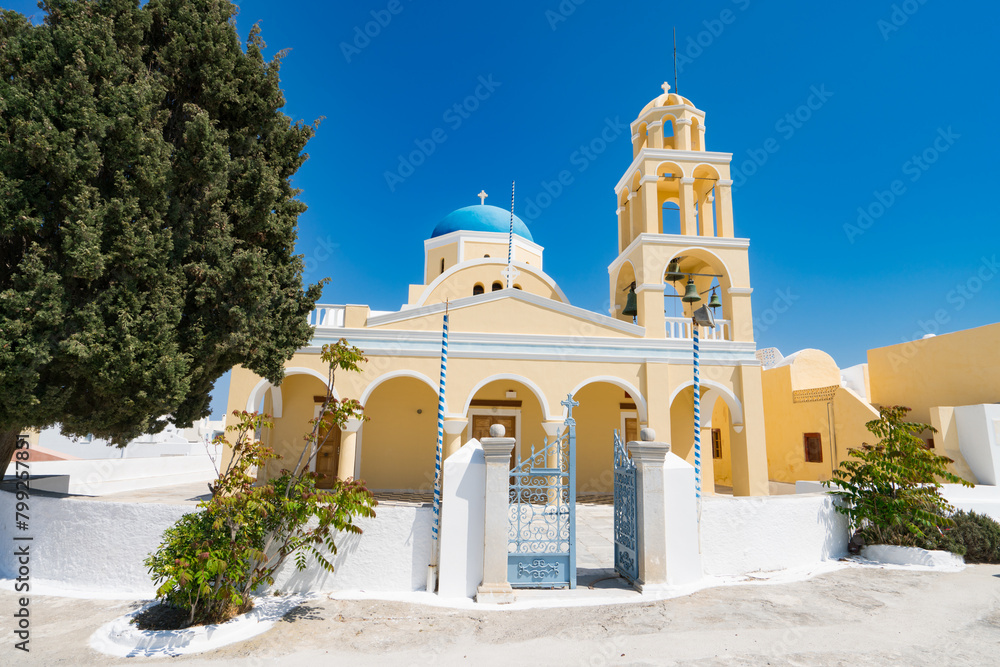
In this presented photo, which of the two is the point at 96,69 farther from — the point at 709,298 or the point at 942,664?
the point at 709,298

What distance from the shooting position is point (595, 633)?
454 cm

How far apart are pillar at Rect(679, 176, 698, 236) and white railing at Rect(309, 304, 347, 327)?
7501 millimetres

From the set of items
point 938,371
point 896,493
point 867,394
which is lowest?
point 896,493

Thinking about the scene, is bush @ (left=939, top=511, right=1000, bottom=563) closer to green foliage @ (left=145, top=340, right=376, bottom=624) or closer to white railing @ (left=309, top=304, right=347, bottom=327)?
green foliage @ (left=145, top=340, right=376, bottom=624)

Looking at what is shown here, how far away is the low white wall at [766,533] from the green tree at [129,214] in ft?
18.7

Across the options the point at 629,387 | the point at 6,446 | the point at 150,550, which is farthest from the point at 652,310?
the point at 6,446

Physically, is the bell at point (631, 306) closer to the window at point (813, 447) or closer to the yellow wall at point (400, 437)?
the yellow wall at point (400, 437)

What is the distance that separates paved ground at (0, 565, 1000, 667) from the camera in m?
4.10

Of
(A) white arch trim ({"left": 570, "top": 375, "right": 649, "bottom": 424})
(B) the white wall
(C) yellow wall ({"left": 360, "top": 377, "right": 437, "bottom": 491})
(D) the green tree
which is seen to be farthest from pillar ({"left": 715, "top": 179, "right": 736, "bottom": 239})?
(D) the green tree

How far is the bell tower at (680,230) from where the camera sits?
39.0 ft

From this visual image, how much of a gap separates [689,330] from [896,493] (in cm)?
527

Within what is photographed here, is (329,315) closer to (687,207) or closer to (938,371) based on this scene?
(687,207)

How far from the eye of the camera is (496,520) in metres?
5.35

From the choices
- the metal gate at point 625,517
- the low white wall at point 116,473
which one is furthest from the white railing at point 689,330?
the low white wall at point 116,473
